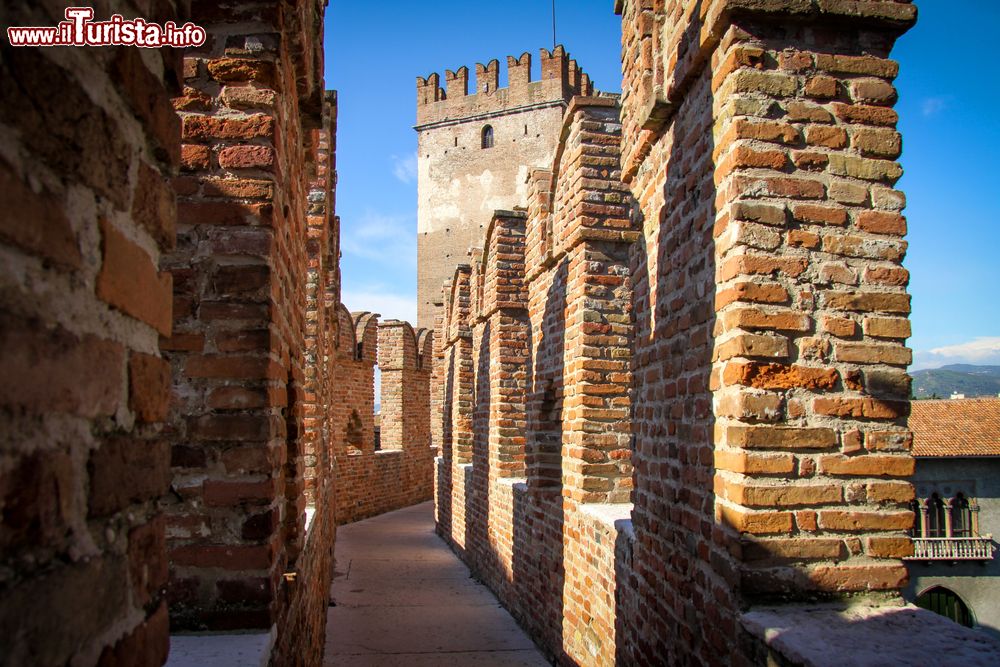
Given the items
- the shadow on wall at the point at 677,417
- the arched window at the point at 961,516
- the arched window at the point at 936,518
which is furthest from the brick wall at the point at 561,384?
the arched window at the point at 961,516

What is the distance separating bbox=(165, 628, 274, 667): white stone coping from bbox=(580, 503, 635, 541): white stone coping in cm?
200

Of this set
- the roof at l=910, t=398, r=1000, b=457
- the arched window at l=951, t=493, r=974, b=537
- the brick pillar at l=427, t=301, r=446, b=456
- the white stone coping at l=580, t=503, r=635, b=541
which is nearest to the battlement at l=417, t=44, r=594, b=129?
the brick pillar at l=427, t=301, r=446, b=456

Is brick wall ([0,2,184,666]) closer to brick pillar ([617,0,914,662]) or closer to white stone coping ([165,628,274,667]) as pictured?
white stone coping ([165,628,274,667])

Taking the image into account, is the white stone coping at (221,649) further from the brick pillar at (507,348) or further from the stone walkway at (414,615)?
the brick pillar at (507,348)

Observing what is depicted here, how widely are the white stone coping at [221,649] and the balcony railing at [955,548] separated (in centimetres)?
3017

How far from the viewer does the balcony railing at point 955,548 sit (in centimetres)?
2695

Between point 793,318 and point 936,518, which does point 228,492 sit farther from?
point 936,518

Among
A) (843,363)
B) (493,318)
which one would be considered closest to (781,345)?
(843,363)

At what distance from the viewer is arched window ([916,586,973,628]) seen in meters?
27.5

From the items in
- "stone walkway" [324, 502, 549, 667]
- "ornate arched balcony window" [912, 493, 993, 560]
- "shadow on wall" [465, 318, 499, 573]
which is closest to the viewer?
"stone walkway" [324, 502, 549, 667]

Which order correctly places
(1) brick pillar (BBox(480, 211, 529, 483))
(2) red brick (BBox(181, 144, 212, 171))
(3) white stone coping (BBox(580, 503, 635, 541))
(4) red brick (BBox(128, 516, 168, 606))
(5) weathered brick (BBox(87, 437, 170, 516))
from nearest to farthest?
(5) weathered brick (BBox(87, 437, 170, 516)), (4) red brick (BBox(128, 516, 168, 606)), (2) red brick (BBox(181, 144, 212, 171)), (3) white stone coping (BBox(580, 503, 635, 541)), (1) brick pillar (BBox(480, 211, 529, 483))

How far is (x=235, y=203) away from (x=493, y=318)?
20.5 ft

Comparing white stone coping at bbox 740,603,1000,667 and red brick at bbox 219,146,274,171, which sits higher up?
red brick at bbox 219,146,274,171

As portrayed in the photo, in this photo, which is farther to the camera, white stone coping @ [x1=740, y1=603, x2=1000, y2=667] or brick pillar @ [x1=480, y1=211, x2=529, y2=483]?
brick pillar @ [x1=480, y1=211, x2=529, y2=483]
